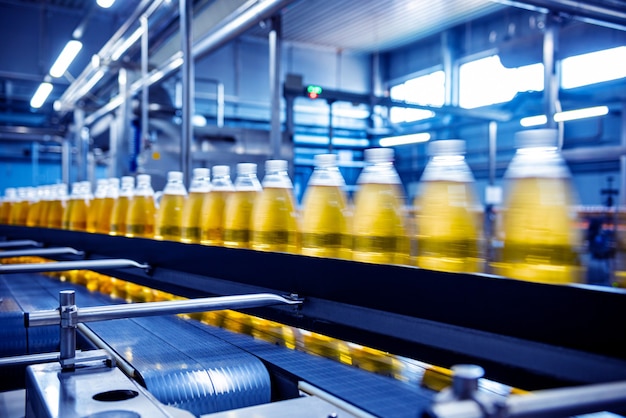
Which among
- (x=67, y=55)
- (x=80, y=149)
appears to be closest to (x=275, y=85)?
(x=67, y=55)

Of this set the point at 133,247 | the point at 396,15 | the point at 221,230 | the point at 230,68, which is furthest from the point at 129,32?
the point at 230,68

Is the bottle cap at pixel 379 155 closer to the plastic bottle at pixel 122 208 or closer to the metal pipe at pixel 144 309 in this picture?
the metal pipe at pixel 144 309

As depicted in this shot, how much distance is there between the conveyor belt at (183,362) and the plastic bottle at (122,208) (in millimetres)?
595

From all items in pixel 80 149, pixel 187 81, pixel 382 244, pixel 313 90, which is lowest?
pixel 382 244

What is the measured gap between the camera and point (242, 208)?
116 centimetres

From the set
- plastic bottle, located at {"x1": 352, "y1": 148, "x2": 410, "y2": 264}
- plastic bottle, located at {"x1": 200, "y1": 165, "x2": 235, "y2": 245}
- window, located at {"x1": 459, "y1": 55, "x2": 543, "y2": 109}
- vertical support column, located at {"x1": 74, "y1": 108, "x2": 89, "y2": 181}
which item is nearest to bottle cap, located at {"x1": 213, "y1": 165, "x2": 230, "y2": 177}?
plastic bottle, located at {"x1": 200, "y1": 165, "x2": 235, "y2": 245}

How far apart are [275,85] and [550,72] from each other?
1.69 m

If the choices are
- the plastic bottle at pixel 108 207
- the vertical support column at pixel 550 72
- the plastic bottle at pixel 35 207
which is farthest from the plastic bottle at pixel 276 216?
the vertical support column at pixel 550 72

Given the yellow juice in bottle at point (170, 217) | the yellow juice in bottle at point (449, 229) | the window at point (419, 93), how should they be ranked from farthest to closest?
the window at point (419, 93) < the yellow juice in bottle at point (170, 217) < the yellow juice in bottle at point (449, 229)

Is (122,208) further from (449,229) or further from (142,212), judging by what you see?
(449,229)

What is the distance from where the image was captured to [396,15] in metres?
8.15

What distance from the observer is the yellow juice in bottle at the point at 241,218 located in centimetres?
115

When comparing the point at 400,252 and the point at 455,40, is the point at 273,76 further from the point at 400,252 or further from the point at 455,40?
the point at 455,40

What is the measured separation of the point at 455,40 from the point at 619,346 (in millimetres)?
9352
